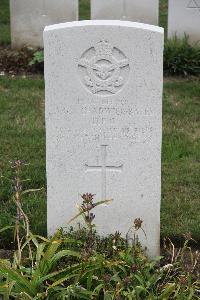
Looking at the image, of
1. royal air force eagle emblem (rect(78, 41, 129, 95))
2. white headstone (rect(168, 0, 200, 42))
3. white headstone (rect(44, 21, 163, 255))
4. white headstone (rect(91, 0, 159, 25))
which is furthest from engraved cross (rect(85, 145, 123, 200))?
white headstone (rect(91, 0, 159, 25))

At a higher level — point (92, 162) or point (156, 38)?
point (156, 38)

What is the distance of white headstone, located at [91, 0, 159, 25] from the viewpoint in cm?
966

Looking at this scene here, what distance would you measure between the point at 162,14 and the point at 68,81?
8118mm

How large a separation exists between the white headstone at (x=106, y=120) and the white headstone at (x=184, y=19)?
5113mm

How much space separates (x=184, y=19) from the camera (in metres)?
9.52

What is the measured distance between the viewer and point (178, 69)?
8.98 metres

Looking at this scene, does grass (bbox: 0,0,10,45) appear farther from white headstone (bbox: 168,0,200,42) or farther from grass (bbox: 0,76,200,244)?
white headstone (bbox: 168,0,200,42)

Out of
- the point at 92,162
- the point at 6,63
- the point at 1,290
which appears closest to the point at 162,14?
the point at 6,63

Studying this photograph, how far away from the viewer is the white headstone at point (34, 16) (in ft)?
32.0

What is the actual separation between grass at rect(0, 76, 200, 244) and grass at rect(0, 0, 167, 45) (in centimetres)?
206

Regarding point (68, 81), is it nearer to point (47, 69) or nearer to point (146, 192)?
point (47, 69)

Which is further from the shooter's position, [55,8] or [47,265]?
[55,8]

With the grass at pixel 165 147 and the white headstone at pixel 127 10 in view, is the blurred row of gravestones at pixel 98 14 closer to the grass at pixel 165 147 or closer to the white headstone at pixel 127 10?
the white headstone at pixel 127 10

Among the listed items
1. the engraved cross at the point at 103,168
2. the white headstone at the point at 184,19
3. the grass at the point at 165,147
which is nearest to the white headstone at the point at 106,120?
the engraved cross at the point at 103,168
